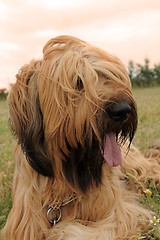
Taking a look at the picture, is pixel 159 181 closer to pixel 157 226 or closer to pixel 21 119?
pixel 157 226

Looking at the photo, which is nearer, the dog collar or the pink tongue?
the pink tongue

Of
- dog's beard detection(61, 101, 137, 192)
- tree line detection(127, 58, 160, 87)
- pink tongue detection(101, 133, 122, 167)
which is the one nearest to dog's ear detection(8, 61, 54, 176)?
dog's beard detection(61, 101, 137, 192)

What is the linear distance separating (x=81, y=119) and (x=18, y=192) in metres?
0.85

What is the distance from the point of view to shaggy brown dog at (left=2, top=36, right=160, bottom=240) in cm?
198

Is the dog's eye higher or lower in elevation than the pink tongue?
higher

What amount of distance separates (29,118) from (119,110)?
0.63m

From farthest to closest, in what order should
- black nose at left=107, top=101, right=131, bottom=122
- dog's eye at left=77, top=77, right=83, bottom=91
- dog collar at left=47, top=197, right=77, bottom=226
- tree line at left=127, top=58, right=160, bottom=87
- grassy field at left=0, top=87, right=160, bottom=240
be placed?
tree line at left=127, top=58, right=160, bottom=87 < grassy field at left=0, top=87, right=160, bottom=240 < dog collar at left=47, top=197, right=77, bottom=226 < dog's eye at left=77, top=77, right=83, bottom=91 < black nose at left=107, top=101, right=131, bottom=122

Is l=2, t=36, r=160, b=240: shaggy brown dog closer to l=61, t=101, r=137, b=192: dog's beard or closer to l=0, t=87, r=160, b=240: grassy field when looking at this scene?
l=61, t=101, r=137, b=192: dog's beard

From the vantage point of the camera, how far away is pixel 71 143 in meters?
2.02

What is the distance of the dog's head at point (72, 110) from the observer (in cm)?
196

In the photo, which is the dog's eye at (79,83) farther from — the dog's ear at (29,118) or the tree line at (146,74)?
the tree line at (146,74)

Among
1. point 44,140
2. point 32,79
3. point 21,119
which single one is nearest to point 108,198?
point 44,140

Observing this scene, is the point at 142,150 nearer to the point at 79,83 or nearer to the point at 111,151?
the point at 111,151

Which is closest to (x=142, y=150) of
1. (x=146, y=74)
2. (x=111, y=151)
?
(x=111, y=151)
